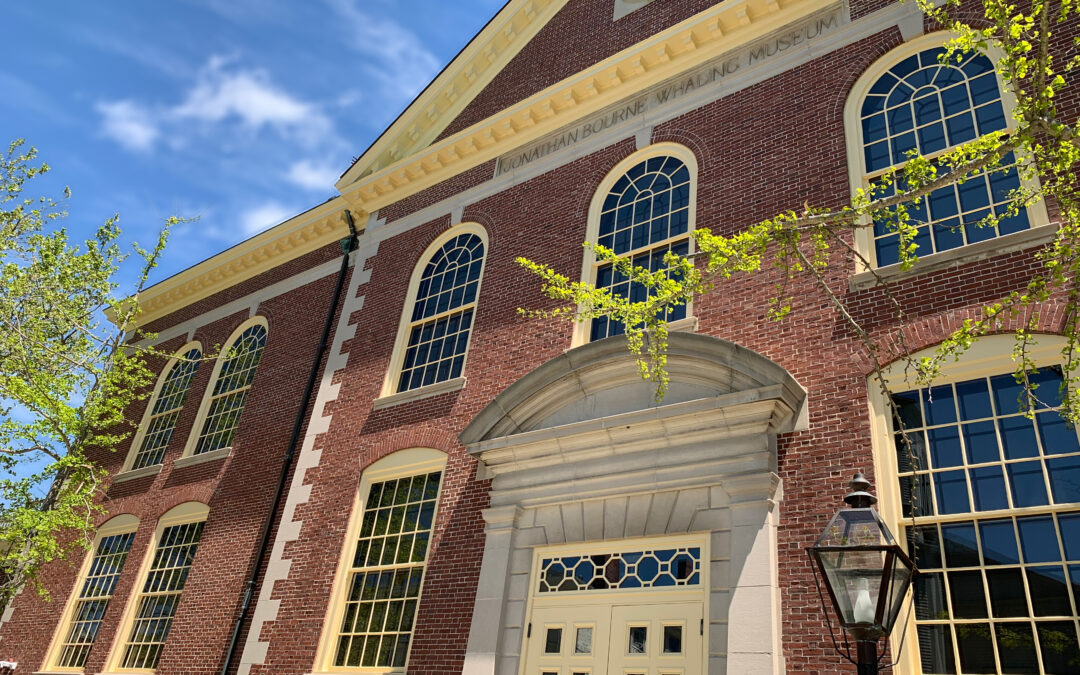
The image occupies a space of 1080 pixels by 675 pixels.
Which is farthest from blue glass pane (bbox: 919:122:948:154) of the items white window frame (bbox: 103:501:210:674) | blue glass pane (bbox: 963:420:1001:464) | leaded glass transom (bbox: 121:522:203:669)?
leaded glass transom (bbox: 121:522:203:669)

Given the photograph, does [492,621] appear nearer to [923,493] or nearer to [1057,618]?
[923,493]

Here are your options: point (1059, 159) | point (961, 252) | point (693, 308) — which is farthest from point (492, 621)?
point (1059, 159)

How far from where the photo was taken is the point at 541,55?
15227mm

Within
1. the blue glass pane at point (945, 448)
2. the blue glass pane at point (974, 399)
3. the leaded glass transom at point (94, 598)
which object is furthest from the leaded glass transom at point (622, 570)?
the leaded glass transom at point (94, 598)

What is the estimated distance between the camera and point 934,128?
9.46 m

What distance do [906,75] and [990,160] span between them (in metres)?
4.83

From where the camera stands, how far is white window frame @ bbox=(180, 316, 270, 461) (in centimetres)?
1520

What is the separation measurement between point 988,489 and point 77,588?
52.5 ft

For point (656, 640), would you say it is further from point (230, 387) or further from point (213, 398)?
point (213, 398)

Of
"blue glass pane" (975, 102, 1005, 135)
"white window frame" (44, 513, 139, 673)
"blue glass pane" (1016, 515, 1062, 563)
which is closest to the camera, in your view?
"blue glass pane" (1016, 515, 1062, 563)

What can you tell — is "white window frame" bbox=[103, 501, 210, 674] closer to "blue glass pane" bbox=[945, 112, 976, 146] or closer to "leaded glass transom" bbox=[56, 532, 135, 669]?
"leaded glass transom" bbox=[56, 532, 135, 669]

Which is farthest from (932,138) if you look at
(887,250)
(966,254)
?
(966,254)

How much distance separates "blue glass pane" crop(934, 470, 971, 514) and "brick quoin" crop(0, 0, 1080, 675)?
0.65 m

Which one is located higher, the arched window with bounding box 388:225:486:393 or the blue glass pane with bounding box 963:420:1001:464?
the arched window with bounding box 388:225:486:393
